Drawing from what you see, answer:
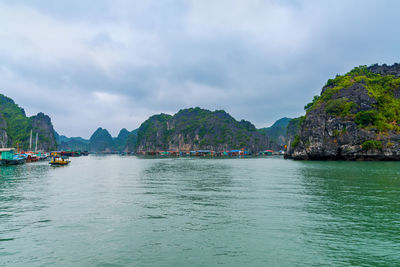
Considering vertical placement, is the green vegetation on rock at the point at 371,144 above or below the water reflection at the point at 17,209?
above

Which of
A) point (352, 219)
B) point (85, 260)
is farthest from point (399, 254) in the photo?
point (85, 260)

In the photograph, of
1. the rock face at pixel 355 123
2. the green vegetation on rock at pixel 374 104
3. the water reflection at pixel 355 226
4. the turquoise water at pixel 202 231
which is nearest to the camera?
the turquoise water at pixel 202 231

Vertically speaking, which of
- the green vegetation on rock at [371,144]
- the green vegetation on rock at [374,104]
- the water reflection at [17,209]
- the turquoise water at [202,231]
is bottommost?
the water reflection at [17,209]

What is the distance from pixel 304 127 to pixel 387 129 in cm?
2839

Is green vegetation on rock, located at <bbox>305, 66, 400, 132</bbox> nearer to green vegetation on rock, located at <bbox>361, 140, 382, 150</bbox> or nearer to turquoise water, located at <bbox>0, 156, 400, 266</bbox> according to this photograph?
green vegetation on rock, located at <bbox>361, 140, 382, 150</bbox>

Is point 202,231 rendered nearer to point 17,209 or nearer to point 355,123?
point 17,209

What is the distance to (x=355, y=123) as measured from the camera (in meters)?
87.6

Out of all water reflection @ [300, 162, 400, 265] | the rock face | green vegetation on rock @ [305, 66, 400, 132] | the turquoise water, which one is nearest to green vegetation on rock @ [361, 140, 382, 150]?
the rock face

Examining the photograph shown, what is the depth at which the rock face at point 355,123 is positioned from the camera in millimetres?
82500

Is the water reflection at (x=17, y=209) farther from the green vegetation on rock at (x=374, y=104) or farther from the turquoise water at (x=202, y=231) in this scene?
the green vegetation on rock at (x=374, y=104)

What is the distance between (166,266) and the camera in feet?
30.1

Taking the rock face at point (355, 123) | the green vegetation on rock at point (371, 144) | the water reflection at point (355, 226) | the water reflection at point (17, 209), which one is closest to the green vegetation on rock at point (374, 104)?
A: the rock face at point (355, 123)

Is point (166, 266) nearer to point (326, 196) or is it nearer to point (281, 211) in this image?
point (281, 211)

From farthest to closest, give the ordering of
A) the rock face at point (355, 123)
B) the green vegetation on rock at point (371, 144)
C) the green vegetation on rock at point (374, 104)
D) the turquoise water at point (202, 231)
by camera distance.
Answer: the green vegetation on rock at point (374, 104) < the rock face at point (355, 123) < the green vegetation on rock at point (371, 144) < the turquoise water at point (202, 231)
